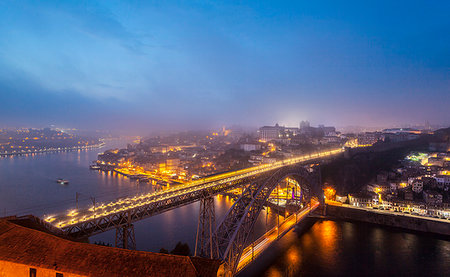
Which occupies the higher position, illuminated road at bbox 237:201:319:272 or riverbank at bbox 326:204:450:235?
illuminated road at bbox 237:201:319:272

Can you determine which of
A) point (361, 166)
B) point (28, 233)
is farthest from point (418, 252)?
point (28, 233)

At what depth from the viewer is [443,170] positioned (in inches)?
976

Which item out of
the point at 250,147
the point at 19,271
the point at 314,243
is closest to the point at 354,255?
the point at 314,243

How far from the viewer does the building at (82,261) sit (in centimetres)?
417

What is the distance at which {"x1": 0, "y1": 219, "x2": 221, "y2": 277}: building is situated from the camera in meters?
4.17

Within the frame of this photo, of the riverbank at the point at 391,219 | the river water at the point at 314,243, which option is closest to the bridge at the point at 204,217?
the river water at the point at 314,243

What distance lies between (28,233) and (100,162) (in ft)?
156

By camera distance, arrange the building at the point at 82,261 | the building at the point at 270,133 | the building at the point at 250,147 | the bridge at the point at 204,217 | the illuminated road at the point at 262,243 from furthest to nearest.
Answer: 1. the building at the point at 270,133
2. the building at the point at 250,147
3. the illuminated road at the point at 262,243
4. the bridge at the point at 204,217
5. the building at the point at 82,261

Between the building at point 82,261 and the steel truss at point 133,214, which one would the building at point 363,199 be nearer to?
the steel truss at point 133,214

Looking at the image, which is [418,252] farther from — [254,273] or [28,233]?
[28,233]

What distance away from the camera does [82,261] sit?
4.35 meters

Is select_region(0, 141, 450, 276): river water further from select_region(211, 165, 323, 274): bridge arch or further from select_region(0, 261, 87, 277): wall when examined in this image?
select_region(0, 261, 87, 277): wall

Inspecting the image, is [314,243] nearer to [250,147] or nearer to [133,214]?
[133,214]

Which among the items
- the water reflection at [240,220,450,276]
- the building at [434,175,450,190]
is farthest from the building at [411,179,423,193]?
the water reflection at [240,220,450,276]
